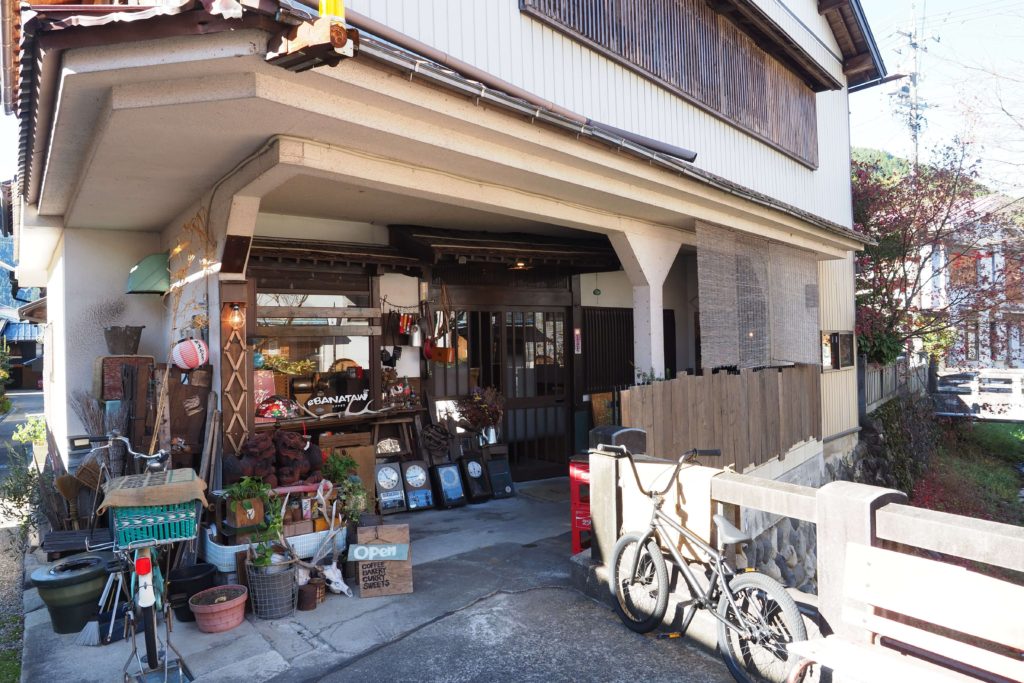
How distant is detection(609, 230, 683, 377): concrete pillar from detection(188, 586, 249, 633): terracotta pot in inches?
207

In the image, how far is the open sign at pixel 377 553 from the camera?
17.7 ft

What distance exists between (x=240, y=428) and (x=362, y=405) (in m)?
2.25

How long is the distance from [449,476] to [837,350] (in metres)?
9.14

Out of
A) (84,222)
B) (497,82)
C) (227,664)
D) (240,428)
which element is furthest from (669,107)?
(227,664)

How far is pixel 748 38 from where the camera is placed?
10.3 metres

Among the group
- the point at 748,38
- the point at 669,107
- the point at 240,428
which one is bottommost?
the point at 240,428

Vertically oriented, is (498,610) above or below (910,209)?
below

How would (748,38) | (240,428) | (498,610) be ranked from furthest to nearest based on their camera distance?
(748,38), (240,428), (498,610)

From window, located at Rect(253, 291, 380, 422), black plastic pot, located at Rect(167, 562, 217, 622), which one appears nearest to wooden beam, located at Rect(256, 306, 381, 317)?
window, located at Rect(253, 291, 380, 422)

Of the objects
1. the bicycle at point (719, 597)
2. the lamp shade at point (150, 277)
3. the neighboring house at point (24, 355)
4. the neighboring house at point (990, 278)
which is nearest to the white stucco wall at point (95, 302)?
the lamp shade at point (150, 277)

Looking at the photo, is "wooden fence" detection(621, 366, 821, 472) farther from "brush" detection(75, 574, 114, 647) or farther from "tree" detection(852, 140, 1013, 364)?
"tree" detection(852, 140, 1013, 364)

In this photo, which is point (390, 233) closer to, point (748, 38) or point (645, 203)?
point (645, 203)

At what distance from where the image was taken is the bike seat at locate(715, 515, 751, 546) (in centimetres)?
386

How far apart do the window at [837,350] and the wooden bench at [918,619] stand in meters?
10.4
